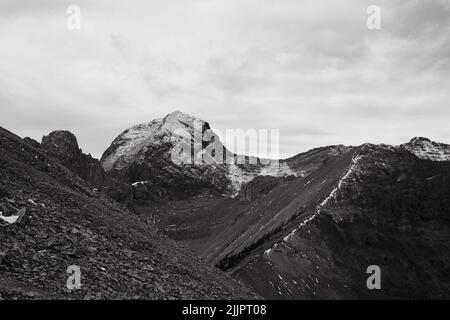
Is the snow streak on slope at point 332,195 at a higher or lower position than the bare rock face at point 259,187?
lower

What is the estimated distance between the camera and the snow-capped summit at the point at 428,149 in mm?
146000

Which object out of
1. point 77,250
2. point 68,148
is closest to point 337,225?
point 77,250

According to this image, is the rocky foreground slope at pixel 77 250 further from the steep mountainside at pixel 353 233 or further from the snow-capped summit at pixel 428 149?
the snow-capped summit at pixel 428 149

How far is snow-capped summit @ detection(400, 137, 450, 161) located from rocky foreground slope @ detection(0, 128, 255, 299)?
120707 mm

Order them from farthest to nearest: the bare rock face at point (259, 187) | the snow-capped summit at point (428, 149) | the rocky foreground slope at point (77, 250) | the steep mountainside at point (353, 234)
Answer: the bare rock face at point (259, 187)
the snow-capped summit at point (428, 149)
the steep mountainside at point (353, 234)
the rocky foreground slope at point (77, 250)

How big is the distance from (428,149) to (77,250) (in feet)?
469

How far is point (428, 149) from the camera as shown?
153 m

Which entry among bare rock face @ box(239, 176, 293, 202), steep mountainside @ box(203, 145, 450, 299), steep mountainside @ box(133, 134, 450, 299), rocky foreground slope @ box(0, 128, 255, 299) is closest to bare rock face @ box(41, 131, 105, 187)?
bare rock face @ box(239, 176, 293, 202)

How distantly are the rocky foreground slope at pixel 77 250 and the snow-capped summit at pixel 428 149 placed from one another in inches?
4752

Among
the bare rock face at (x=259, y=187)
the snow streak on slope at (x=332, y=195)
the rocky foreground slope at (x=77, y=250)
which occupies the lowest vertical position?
the rocky foreground slope at (x=77, y=250)

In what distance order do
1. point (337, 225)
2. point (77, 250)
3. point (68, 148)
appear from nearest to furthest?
point (77, 250)
point (337, 225)
point (68, 148)

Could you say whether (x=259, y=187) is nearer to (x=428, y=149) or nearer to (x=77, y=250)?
(x=428, y=149)

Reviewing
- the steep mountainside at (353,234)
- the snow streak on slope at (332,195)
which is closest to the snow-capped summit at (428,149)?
the steep mountainside at (353,234)

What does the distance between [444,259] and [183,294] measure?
276 ft
